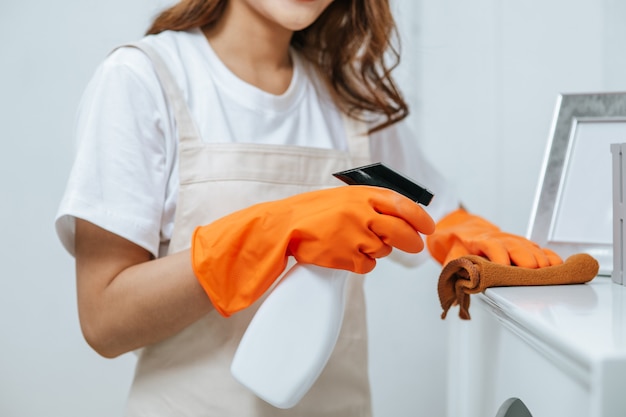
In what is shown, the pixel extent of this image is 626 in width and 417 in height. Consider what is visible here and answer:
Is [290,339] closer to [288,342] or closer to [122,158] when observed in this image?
[288,342]

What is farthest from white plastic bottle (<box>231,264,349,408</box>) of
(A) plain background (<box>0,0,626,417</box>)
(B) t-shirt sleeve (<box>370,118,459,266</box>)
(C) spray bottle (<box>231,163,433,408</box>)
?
(A) plain background (<box>0,0,626,417</box>)

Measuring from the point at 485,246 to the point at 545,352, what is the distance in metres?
0.39

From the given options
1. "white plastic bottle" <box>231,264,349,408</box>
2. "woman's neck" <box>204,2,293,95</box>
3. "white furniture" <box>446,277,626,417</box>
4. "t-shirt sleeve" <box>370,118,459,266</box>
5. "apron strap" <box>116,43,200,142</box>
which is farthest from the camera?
"t-shirt sleeve" <box>370,118,459,266</box>

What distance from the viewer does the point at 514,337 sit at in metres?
0.76

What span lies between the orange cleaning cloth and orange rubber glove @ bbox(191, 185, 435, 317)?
62mm

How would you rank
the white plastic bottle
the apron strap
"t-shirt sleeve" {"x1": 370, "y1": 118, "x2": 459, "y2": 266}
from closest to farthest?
the white plastic bottle → the apron strap → "t-shirt sleeve" {"x1": 370, "y1": 118, "x2": 459, "y2": 266}

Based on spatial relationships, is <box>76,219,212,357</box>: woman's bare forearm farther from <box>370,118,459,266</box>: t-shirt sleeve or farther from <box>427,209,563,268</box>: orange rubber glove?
<box>370,118,459,266</box>: t-shirt sleeve

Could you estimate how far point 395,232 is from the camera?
85 cm

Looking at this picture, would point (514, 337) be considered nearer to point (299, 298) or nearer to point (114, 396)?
point (299, 298)

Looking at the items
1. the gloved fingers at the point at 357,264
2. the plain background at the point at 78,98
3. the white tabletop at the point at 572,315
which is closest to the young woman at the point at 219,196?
the gloved fingers at the point at 357,264

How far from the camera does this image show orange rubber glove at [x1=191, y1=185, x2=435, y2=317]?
83cm

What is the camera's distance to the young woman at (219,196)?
0.87m

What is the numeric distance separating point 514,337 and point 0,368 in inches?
54.3

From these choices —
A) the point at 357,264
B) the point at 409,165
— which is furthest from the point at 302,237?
the point at 409,165
